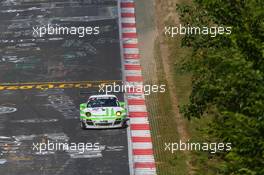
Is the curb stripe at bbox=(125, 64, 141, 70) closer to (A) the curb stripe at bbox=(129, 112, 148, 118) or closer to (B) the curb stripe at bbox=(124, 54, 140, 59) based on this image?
(B) the curb stripe at bbox=(124, 54, 140, 59)

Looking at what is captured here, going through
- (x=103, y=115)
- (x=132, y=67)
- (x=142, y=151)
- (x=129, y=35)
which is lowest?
(x=142, y=151)

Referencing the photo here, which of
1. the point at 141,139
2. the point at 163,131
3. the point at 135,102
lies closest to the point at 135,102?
the point at 135,102

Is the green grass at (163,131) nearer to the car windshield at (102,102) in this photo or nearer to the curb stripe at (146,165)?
the curb stripe at (146,165)

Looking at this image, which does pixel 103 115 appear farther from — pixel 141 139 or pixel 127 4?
pixel 127 4

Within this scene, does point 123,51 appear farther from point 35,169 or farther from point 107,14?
point 35,169

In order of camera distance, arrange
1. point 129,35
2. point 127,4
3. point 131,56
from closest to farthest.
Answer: point 131,56 < point 129,35 < point 127,4

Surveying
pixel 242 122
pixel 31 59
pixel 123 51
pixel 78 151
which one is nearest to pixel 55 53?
pixel 31 59
